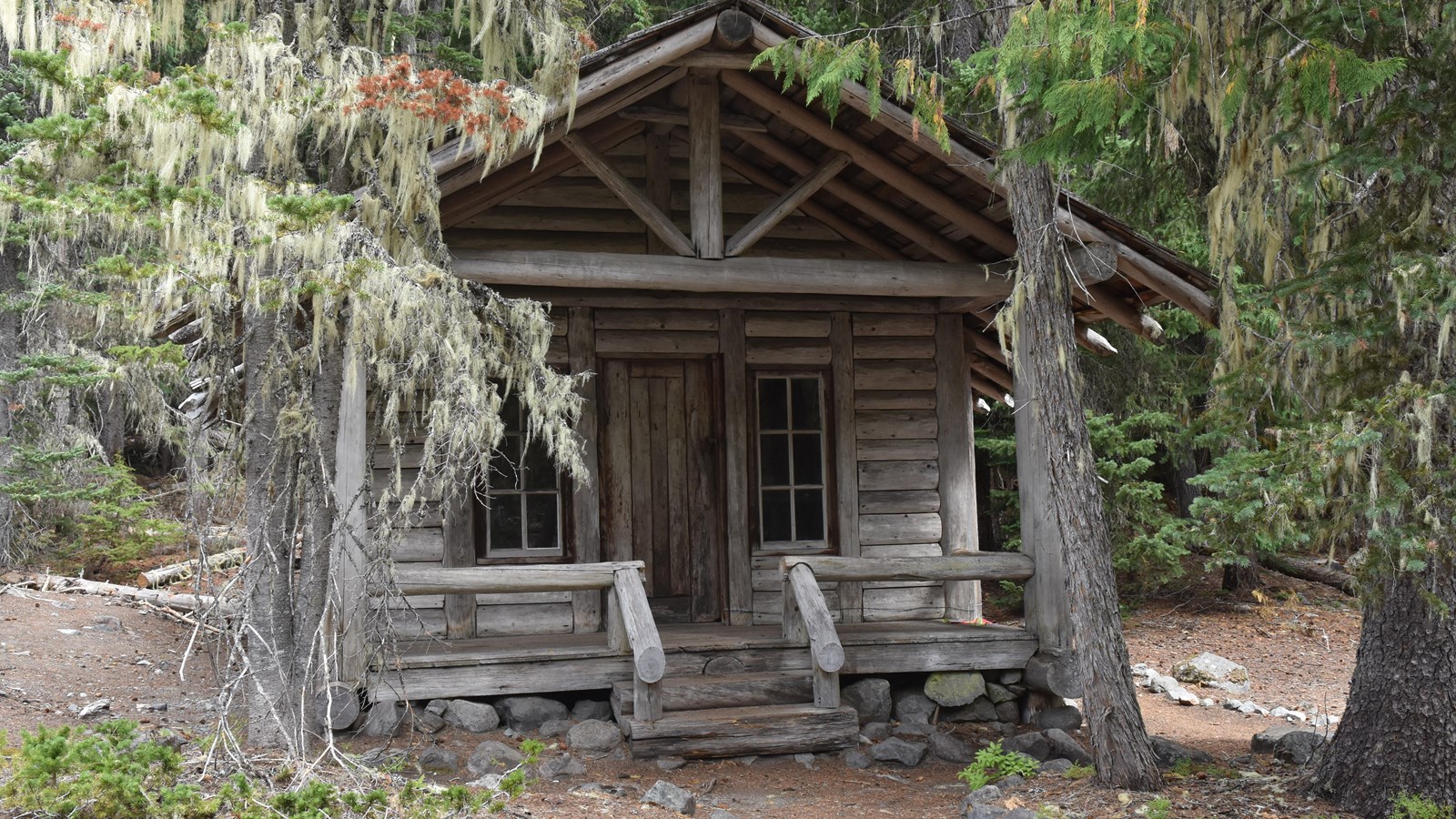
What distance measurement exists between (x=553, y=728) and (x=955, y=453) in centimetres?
437

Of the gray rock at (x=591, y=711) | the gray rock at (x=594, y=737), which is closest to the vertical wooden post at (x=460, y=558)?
the gray rock at (x=591, y=711)

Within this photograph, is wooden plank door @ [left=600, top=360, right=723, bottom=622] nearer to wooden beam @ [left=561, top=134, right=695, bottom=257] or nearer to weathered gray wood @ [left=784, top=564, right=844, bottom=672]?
weathered gray wood @ [left=784, top=564, right=844, bottom=672]

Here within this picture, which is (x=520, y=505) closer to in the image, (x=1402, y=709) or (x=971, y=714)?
(x=971, y=714)

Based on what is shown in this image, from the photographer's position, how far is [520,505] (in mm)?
9688

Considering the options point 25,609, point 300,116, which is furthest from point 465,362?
point 25,609

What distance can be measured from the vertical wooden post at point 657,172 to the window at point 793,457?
158 centimetres

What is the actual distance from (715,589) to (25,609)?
6.71 m

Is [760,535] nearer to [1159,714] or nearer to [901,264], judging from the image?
[901,264]

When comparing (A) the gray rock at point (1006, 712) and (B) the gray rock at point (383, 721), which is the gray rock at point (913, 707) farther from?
(B) the gray rock at point (383, 721)

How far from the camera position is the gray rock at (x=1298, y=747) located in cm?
711

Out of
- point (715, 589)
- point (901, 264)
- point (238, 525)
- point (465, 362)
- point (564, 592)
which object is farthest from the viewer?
point (238, 525)

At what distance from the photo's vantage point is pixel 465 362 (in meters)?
6.37

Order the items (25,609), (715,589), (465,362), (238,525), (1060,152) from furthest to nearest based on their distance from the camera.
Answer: (238,525) < (25,609) < (715,589) < (465,362) < (1060,152)

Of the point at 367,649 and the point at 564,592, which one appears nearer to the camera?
the point at 367,649
